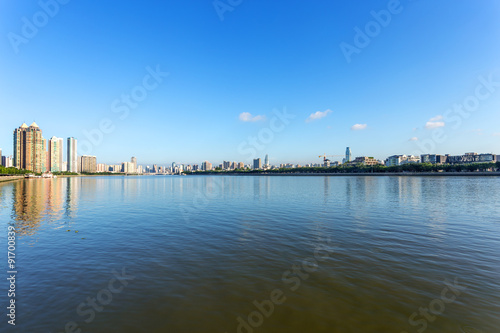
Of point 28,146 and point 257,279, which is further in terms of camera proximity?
point 28,146

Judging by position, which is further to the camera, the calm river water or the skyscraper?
the skyscraper

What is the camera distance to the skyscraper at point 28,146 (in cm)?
18575

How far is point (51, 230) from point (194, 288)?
15.2m

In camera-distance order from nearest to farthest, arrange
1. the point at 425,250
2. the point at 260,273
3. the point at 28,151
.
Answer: the point at 260,273 < the point at 425,250 < the point at 28,151

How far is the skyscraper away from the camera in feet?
609

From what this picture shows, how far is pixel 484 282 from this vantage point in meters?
8.65

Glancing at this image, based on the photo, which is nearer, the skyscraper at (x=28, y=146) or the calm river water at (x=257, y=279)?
the calm river water at (x=257, y=279)

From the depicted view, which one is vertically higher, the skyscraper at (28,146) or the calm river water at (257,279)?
the skyscraper at (28,146)

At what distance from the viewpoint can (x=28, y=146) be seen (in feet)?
614

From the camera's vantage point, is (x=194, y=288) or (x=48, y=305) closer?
(x=48, y=305)

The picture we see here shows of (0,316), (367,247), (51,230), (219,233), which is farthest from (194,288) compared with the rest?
(51,230)

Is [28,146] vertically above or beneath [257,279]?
above

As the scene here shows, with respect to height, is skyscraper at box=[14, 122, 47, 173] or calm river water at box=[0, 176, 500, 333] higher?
skyscraper at box=[14, 122, 47, 173]

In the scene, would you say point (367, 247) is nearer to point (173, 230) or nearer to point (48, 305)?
point (173, 230)
